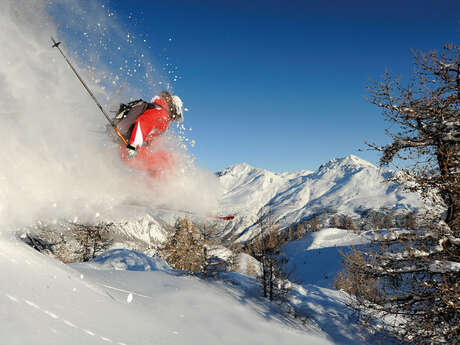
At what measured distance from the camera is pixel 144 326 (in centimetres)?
444

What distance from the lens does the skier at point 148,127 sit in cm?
655

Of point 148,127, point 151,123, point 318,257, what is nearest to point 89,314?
point 148,127

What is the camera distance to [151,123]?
6.75 metres

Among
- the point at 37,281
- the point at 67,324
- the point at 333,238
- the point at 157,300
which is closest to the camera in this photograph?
the point at 67,324

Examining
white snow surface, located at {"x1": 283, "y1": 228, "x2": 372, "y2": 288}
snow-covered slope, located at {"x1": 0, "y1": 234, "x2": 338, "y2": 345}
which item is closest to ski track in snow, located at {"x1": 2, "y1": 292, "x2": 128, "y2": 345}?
snow-covered slope, located at {"x1": 0, "y1": 234, "x2": 338, "y2": 345}

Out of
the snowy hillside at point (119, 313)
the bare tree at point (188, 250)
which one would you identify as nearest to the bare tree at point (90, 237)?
the bare tree at point (188, 250)

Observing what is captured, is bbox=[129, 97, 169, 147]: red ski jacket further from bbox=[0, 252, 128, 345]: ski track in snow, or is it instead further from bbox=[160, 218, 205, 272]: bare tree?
bbox=[160, 218, 205, 272]: bare tree

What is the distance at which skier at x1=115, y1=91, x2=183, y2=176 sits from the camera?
6.55 metres

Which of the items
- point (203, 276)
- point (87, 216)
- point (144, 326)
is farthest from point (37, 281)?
point (203, 276)

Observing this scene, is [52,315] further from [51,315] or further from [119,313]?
[119,313]

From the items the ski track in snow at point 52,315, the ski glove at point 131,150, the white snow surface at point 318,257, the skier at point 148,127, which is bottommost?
the white snow surface at point 318,257

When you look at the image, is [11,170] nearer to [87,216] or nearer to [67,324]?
[87,216]

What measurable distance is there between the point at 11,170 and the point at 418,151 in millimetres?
9429

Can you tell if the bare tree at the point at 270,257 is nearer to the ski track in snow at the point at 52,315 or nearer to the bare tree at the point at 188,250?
the bare tree at the point at 188,250
